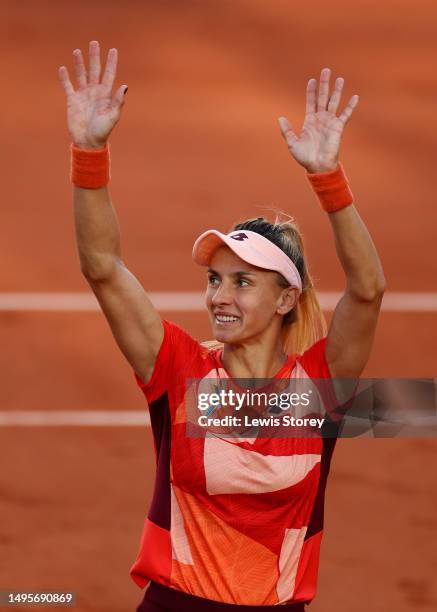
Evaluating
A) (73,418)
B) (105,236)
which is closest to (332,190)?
(105,236)

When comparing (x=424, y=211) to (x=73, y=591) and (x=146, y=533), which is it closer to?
(x=73, y=591)

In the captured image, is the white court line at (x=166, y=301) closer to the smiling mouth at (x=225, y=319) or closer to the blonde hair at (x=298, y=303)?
the blonde hair at (x=298, y=303)

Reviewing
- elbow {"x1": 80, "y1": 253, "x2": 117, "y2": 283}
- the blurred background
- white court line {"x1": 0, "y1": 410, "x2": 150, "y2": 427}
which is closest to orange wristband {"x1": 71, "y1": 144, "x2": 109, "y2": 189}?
elbow {"x1": 80, "y1": 253, "x2": 117, "y2": 283}

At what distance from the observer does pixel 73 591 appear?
23.0ft

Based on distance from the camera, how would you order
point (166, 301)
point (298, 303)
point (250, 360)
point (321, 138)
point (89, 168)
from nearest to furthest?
1. point (89, 168)
2. point (321, 138)
3. point (250, 360)
4. point (298, 303)
5. point (166, 301)

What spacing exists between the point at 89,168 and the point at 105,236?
0.21 metres

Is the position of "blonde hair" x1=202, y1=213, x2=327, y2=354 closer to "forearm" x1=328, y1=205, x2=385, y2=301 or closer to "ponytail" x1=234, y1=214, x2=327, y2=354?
"ponytail" x1=234, y1=214, x2=327, y2=354

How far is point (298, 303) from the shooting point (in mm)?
4586

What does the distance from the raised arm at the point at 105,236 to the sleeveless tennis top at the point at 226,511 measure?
90 mm

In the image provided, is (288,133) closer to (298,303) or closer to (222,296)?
(222,296)

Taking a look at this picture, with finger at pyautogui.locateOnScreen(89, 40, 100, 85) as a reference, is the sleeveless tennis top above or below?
below

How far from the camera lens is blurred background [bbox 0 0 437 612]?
7.43 metres

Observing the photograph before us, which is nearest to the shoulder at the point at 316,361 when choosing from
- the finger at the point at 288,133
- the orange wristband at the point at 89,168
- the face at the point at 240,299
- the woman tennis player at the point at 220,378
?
the woman tennis player at the point at 220,378

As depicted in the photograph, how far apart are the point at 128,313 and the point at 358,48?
9.39 metres
